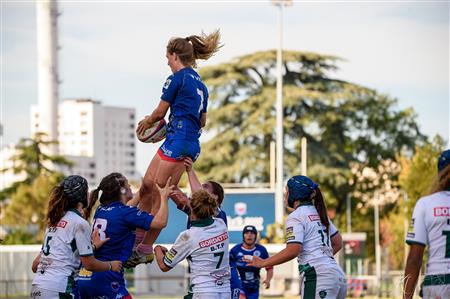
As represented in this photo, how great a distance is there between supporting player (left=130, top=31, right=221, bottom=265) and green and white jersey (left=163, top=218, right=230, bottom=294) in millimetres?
989

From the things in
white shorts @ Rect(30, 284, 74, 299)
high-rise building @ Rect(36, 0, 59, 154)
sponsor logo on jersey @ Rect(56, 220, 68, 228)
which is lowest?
white shorts @ Rect(30, 284, 74, 299)

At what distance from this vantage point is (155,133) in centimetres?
1545

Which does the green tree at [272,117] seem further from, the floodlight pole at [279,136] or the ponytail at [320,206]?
the ponytail at [320,206]

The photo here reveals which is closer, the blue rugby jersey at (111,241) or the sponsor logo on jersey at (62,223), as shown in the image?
the sponsor logo on jersey at (62,223)

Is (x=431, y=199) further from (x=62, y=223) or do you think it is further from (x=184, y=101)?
(x=62, y=223)

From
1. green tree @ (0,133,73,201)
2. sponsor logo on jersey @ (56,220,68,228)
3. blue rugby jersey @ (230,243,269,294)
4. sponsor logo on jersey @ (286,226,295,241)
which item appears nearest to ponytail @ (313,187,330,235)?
sponsor logo on jersey @ (286,226,295,241)

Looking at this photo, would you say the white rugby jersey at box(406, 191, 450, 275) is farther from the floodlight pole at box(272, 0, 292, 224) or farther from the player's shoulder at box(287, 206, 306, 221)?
the floodlight pole at box(272, 0, 292, 224)

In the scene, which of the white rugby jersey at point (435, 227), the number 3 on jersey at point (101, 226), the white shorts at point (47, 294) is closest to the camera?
the white rugby jersey at point (435, 227)

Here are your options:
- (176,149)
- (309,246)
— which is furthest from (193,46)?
(309,246)

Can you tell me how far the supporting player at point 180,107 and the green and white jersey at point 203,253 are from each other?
3.24ft

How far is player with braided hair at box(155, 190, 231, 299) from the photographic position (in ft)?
46.7

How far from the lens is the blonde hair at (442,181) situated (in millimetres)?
12281

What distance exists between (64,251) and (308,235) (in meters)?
2.58

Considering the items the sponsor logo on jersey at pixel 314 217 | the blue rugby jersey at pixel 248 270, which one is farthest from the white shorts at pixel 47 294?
the blue rugby jersey at pixel 248 270
